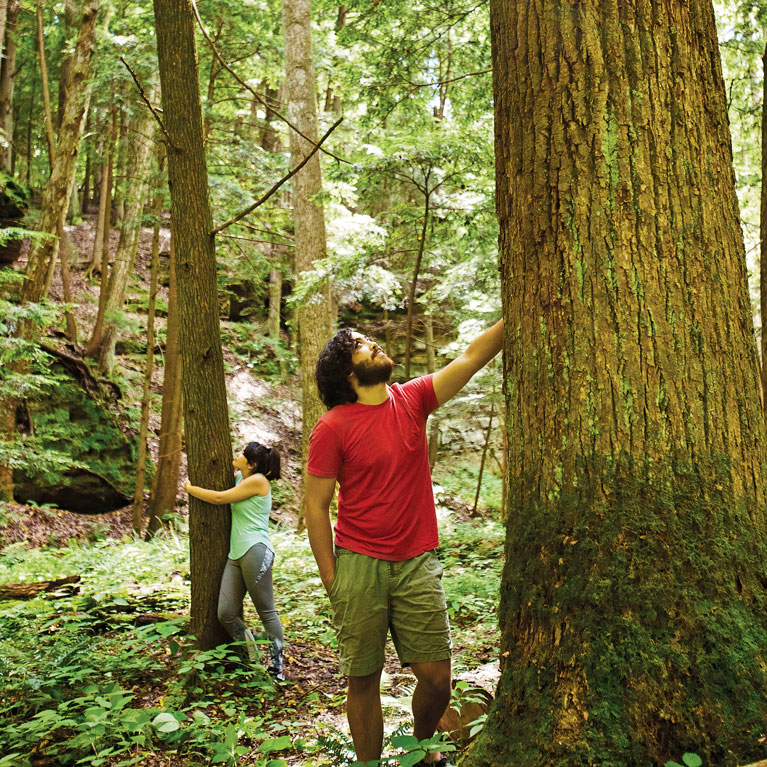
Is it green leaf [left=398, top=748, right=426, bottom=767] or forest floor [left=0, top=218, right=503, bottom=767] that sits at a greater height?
green leaf [left=398, top=748, right=426, bottom=767]

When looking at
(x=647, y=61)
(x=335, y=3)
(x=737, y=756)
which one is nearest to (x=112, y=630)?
(x=737, y=756)

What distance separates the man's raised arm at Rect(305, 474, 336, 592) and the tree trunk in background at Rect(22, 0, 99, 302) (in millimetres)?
9836

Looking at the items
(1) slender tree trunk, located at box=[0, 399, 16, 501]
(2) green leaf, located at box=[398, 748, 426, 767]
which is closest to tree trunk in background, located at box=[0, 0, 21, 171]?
(1) slender tree trunk, located at box=[0, 399, 16, 501]

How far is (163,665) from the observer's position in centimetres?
450

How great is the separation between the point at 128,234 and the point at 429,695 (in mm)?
15069

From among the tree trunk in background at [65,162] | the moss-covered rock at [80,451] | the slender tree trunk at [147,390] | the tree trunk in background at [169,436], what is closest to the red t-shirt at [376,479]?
the tree trunk in background at [169,436]

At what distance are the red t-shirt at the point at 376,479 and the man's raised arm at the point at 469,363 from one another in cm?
27

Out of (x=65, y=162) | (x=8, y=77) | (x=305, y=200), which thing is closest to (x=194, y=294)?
(x=305, y=200)

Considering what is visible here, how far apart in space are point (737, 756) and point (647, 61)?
7.02 ft

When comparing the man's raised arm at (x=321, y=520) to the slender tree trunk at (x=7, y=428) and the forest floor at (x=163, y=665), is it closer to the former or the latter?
the forest floor at (x=163, y=665)

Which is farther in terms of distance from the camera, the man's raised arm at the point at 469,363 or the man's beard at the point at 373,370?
the man's beard at the point at 373,370

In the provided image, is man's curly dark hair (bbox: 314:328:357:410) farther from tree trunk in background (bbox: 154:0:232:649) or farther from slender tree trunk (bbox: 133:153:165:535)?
slender tree trunk (bbox: 133:153:165:535)

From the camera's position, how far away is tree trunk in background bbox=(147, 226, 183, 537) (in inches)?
436

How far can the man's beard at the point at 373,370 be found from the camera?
3.00 meters
